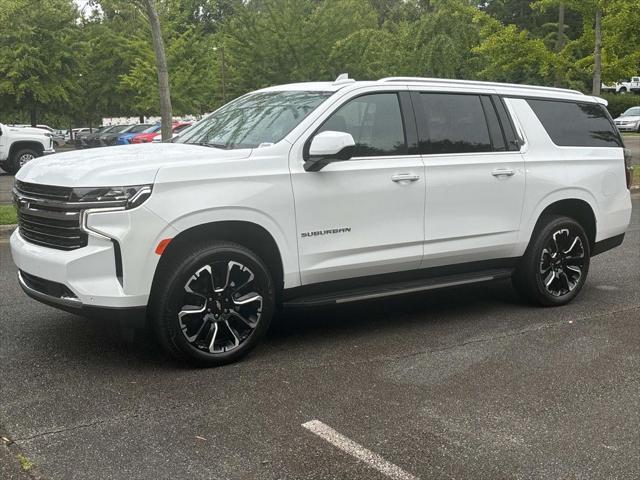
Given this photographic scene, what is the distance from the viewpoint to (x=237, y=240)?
16.4 ft

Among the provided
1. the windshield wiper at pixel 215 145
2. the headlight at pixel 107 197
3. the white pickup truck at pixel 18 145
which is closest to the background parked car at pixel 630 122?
the white pickup truck at pixel 18 145

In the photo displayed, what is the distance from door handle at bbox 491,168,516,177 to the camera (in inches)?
233

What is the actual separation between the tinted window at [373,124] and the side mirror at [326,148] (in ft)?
0.88

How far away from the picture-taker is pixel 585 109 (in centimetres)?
679

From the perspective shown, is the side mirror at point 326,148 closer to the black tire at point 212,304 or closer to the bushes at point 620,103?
the black tire at point 212,304

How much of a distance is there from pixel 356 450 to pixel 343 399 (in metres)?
0.67

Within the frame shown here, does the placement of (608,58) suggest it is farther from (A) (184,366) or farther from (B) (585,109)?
(A) (184,366)

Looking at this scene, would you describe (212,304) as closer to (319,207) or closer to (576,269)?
(319,207)

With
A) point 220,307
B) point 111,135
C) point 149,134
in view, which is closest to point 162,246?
point 220,307

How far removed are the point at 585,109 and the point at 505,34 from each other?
38.9 feet

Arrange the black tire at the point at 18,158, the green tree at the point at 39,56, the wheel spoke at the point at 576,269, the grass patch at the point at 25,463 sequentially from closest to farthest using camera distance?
the grass patch at the point at 25,463, the wheel spoke at the point at 576,269, the black tire at the point at 18,158, the green tree at the point at 39,56

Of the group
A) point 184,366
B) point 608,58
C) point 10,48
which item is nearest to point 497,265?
point 184,366

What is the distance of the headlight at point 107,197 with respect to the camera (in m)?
4.39

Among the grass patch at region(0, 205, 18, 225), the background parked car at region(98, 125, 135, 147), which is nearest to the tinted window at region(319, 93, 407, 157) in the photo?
the grass patch at region(0, 205, 18, 225)
